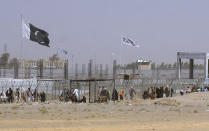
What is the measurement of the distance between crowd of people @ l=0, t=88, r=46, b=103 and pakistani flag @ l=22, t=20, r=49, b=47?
653 cm

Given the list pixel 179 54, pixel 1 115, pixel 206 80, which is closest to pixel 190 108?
pixel 1 115

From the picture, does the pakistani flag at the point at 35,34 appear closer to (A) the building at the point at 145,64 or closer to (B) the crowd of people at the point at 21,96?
(B) the crowd of people at the point at 21,96

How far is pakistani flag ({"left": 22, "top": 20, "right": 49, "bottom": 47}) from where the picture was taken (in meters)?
37.2

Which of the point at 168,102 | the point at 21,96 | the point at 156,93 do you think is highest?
the point at 156,93

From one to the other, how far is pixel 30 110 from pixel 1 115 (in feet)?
9.13

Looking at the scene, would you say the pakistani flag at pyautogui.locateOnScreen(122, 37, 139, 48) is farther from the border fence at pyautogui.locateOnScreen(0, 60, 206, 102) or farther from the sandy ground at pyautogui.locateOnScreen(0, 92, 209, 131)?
the sandy ground at pyautogui.locateOnScreen(0, 92, 209, 131)

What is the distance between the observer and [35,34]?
3784 centimetres

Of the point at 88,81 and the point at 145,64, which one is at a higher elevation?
the point at 145,64

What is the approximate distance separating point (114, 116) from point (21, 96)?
11.0 meters

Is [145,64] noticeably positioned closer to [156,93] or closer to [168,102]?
[156,93]

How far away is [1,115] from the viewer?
72.3 ft

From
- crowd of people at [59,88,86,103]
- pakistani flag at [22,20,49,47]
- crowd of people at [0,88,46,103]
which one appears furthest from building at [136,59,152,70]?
crowd of people at [0,88,46,103]

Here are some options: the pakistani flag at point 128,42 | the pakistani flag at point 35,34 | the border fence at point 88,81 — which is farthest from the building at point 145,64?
the pakistani flag at point 35,34

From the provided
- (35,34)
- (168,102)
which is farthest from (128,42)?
(168,102)
